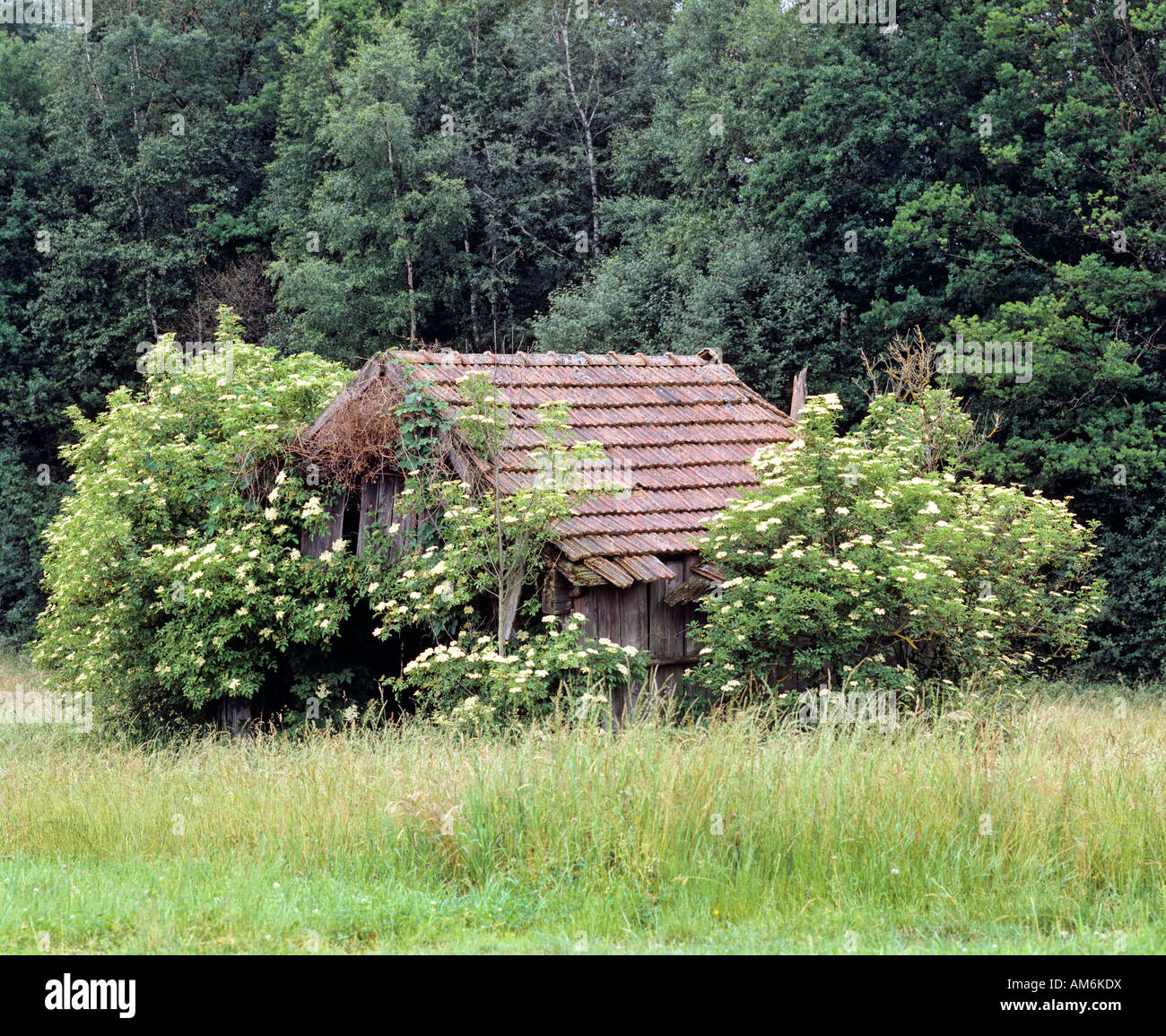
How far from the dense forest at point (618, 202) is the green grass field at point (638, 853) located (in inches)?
704

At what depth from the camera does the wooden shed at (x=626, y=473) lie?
1199 cm

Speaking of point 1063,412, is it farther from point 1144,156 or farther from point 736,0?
point 736,0

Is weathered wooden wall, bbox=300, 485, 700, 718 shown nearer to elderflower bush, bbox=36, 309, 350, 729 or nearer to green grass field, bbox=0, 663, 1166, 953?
elderflower bush, bbox=36, 309, 350, 729

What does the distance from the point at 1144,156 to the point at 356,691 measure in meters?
19.1

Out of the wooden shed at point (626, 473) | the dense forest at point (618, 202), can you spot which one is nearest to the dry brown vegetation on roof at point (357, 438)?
the wooden shed at point (626, 473)

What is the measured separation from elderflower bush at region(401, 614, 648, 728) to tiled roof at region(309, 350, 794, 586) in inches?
29.7

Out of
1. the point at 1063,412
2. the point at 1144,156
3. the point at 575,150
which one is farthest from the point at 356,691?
the point at 575,150

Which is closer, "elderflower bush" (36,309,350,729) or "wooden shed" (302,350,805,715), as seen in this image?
"wooden shed" (302,350,805,715)

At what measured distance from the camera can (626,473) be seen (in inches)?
543

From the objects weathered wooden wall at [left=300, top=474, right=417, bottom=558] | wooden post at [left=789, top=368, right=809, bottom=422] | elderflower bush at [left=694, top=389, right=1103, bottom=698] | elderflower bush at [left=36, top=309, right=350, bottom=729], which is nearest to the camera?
elderflower bush at [left=694, top=389, right=1103, bottom=698]

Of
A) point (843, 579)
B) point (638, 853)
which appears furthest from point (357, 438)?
point (638, 853)

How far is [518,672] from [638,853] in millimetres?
4921

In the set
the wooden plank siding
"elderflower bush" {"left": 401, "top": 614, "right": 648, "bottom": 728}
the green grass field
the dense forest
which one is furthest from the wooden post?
the green grass field

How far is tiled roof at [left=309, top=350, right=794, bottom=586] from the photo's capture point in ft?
40.2
